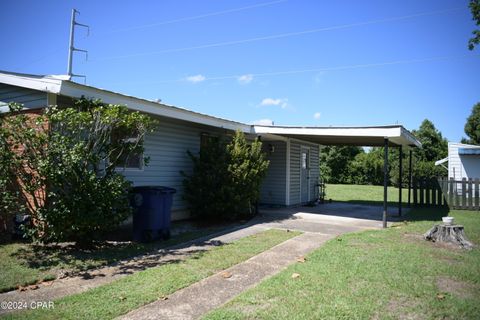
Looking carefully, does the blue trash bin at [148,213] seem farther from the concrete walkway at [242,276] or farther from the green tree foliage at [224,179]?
the green tree foliage at [224,179]

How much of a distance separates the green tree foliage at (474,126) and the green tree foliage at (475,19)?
77.3 feet

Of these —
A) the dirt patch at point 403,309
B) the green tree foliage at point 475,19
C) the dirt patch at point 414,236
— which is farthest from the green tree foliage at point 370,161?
the dirt patch at point 403,309

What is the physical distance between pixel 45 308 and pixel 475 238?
836 centimetres

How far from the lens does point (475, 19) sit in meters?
12.6

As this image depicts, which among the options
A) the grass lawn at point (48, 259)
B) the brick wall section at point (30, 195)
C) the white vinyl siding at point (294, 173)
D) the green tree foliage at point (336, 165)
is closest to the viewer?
the grass lawn at point (48, 259)

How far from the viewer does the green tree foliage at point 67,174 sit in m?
5.72

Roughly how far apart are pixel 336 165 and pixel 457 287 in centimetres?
2862

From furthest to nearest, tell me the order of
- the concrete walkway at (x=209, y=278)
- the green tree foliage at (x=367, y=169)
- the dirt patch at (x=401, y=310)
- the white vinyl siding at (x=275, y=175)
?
the green tree foliage at (x=367, y=169)
the white vinyl siding at (x=275, y=175)
the concrete walkway at (x=209, y=278)
the dirt patch at (x=401, y=310)

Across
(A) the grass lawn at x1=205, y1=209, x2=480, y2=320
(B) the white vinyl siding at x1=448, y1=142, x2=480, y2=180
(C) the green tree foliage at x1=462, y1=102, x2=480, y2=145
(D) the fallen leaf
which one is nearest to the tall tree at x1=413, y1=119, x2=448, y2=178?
(C) the green tree foliage at x1=462, y1=102, x2=480, y2=145

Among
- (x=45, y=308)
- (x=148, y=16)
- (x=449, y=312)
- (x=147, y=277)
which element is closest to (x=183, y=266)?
(x=147, y=277)

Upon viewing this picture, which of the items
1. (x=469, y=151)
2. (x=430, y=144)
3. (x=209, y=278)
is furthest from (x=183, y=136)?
(x=430, y=144)

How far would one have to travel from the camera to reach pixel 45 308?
373 cm

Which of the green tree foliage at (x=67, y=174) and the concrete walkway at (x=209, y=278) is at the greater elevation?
the green tree foliage at (x=67, y=174)

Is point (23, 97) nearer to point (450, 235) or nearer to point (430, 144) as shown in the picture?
point (450, 235)
